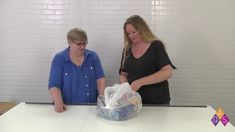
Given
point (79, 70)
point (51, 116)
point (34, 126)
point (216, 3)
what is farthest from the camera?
point (216, 3)

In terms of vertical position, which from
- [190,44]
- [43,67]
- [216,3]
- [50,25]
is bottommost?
[43,67]

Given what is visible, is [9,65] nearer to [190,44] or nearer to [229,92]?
[190,44]

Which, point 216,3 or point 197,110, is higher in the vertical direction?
point 216,3

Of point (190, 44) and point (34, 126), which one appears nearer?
point (34, 126)

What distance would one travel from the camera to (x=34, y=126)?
1738mm

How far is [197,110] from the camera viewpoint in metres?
2.13

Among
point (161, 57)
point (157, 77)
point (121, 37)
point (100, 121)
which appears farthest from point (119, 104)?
point (121, 37)

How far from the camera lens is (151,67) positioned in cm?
231

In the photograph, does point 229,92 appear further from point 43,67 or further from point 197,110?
point 43,67

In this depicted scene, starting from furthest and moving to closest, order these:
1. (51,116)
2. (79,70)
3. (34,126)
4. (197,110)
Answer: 1. (79,70)
2. (197,110)
3. (51,116)
4. (34,126)

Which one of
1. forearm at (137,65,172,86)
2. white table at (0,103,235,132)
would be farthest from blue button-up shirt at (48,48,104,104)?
forearm at (137,65,172,86)

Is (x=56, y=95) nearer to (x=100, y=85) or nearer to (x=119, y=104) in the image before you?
(x=100, y=85)

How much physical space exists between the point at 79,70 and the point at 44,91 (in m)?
0.93

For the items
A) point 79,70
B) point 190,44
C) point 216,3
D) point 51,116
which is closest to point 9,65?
point 79,70
